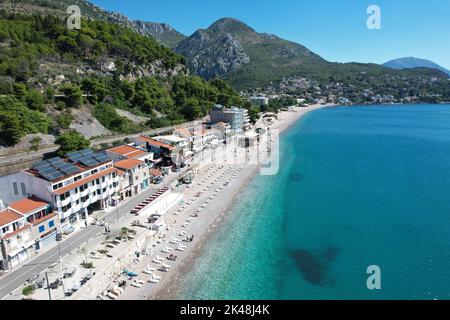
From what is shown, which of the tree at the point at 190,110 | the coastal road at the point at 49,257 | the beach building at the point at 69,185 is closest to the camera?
the coastal road at the point at 49,257

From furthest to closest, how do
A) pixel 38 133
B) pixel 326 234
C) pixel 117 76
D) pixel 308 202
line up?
pixel 117 76
pixel 38 133
pixel 308 202
pixel 326 234

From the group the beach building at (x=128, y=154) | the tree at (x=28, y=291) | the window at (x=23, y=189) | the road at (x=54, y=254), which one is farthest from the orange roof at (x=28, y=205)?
the beach building at (x=128, y=154)

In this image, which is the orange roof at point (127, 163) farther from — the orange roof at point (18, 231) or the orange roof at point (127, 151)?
the orange roof at point (18, 231)

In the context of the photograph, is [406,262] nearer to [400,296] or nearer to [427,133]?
[400,296]

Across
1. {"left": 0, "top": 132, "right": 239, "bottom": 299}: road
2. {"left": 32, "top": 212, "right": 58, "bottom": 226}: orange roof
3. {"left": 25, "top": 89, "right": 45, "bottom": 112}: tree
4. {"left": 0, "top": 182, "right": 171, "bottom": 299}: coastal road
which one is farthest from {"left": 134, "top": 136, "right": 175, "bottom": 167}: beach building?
{"left": 32, "top": 212, "right": 58, "bottom": 226}: orange roof

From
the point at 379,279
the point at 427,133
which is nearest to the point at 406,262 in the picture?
the point at 379,279

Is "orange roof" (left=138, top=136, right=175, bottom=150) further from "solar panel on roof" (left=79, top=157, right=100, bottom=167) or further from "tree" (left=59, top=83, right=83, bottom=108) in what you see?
"tree" (left=59, top=83, right=83, bottom=108)

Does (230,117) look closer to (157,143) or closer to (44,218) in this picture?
(157,143)
